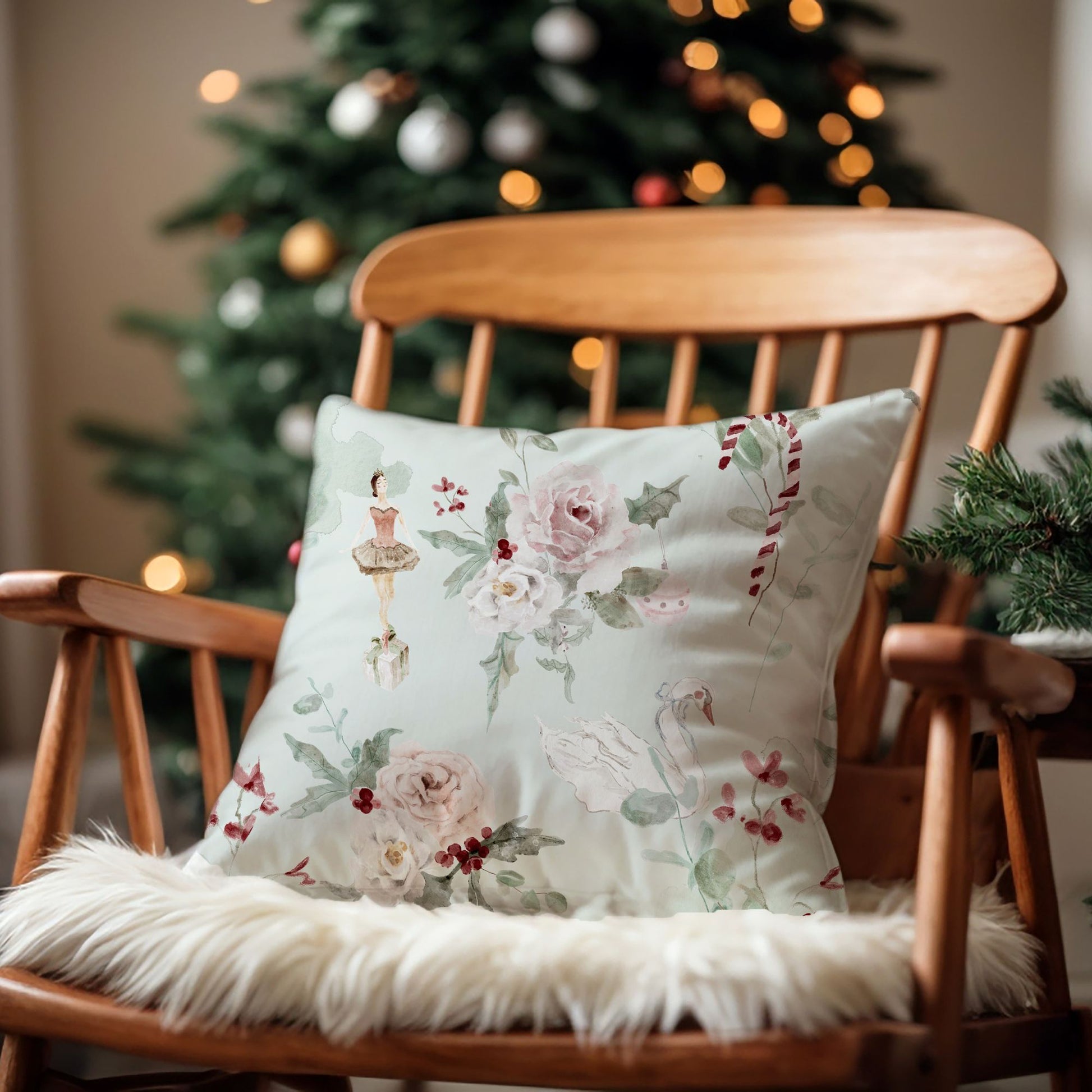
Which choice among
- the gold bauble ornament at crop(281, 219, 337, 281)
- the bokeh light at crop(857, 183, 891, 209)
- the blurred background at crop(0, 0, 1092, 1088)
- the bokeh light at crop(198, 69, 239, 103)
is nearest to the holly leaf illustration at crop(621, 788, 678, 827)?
the blurred background at crop(0, 0, 1092, 1088)

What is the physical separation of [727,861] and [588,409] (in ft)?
2.83

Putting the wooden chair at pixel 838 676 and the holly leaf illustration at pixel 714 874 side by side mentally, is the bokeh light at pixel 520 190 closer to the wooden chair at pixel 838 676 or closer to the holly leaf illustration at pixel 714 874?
the wooden chair at pixel 838 676

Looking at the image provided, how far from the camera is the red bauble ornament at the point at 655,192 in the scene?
1233mm

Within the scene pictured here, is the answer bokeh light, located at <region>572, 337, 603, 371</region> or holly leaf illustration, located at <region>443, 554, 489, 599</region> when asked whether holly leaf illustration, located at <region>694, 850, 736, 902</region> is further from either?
bokeh light, located at <region>572, 337, 603, 371</region>

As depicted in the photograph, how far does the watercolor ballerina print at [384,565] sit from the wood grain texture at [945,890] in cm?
28

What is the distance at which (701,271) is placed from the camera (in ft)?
2.82

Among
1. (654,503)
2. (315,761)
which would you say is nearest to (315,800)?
(315,761)

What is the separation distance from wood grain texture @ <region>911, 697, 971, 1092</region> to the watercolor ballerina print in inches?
11.2

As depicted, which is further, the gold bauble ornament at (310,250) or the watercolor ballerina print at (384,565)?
the gold bauble ornament at (310,250)

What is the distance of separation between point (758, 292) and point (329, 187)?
0.70 m

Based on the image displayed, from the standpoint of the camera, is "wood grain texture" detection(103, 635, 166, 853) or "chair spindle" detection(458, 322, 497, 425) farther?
"chair spindle" detection(458, 322, 497, 425)

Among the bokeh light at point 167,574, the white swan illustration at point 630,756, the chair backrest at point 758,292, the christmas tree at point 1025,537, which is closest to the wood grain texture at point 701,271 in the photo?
the chair backrest at point 758,292

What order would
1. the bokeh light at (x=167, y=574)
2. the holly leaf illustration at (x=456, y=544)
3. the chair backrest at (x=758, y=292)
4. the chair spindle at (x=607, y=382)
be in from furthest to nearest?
the bokeh light at (x=167, y=574) < the chair spindle at (x=607, y=382) < the chair backrest at (x=758, y=292) < the holly leaf illustration at (x=456, y=544)

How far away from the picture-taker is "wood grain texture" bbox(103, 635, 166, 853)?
0.64 metres
